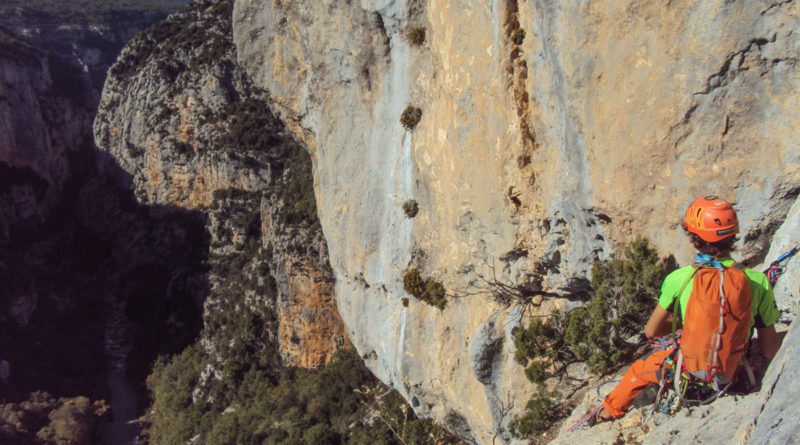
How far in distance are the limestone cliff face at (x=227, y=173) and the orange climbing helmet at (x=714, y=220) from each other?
89.7 ft

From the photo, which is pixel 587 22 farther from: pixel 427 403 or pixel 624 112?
pixel 427 403

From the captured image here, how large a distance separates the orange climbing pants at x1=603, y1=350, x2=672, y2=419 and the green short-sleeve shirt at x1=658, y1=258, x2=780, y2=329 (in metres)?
0.89

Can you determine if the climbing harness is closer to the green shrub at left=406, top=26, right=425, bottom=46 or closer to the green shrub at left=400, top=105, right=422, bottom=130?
the green shrub at left=400, top=105, right=422, bottom=130

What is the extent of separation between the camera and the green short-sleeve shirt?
4219 mm

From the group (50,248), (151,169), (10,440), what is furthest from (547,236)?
(50,248)

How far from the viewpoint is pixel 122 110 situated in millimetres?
53594

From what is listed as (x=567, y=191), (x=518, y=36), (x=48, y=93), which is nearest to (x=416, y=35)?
(x=518, y=36)

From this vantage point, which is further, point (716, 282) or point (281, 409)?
point (281, 409)

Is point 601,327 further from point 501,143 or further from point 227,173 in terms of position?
point 227,173

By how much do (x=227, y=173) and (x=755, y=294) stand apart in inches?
1607

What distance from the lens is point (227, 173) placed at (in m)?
41.6

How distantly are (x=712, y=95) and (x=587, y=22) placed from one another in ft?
5.65

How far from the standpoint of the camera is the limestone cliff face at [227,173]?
3167cm

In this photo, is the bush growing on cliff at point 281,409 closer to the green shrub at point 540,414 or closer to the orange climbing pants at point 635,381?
the green shrub at point 540,414
